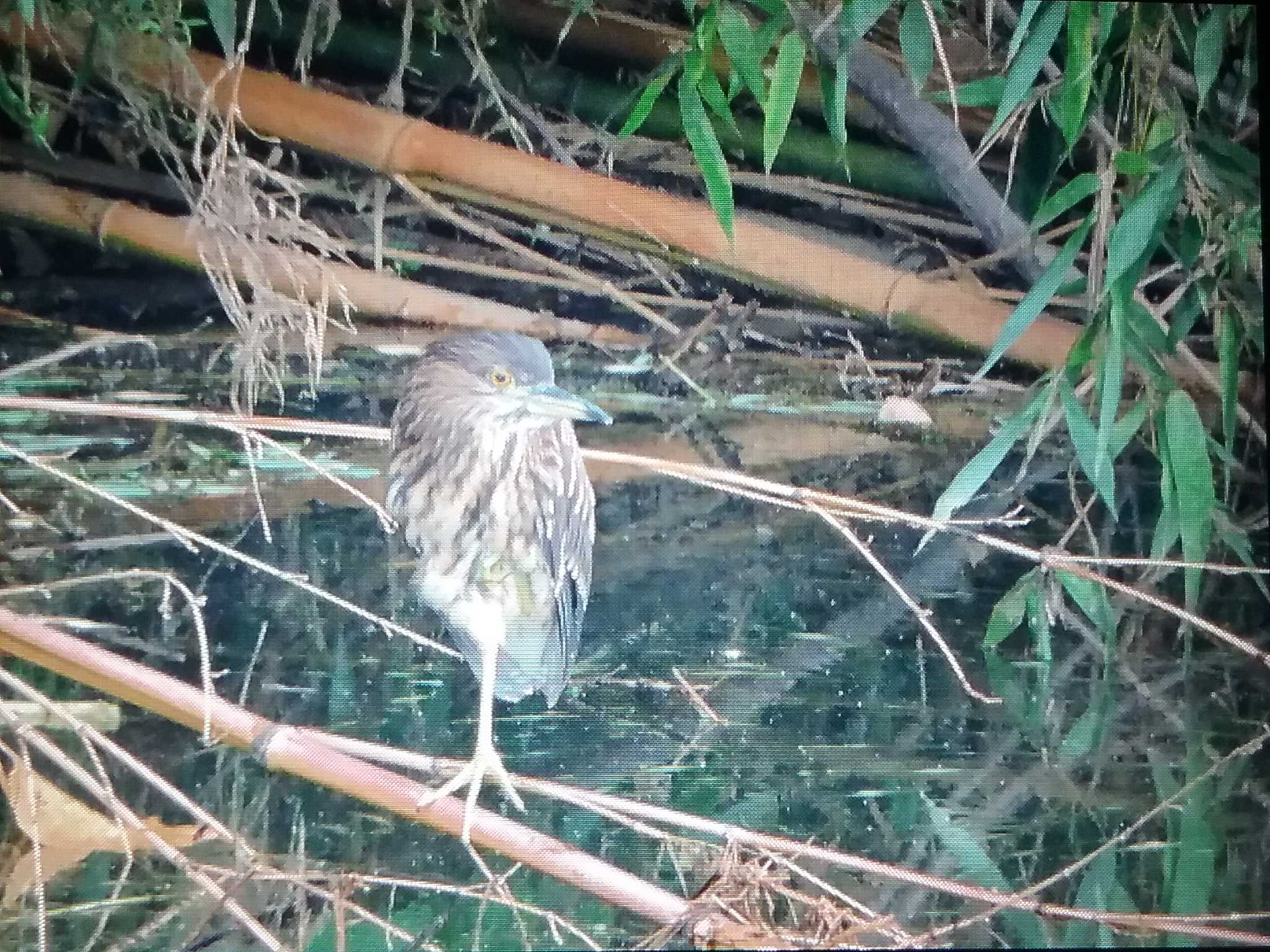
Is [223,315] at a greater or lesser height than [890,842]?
greater

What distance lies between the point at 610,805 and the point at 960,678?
376mm

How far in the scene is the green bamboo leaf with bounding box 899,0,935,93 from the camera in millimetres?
1345

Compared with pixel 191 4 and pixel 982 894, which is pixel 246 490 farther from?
pixel 982 894

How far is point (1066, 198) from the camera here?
4.45 feet

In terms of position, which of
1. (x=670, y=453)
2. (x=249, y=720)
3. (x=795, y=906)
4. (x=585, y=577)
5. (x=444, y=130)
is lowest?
(x=795, y=906)

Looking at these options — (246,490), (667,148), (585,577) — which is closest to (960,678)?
(585,577)

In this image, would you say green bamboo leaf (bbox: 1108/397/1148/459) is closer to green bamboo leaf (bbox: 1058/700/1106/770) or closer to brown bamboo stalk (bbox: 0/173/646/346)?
green bamboo leaf (bbox: 1058/700/1106/770)

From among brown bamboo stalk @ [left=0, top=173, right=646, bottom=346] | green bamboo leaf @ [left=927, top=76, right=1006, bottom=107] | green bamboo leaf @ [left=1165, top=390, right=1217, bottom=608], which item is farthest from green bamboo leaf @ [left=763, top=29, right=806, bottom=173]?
green bamboo leaf @ [left=1165, top=390, right=1217, bottom=608]

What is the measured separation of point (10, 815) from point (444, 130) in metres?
0.81

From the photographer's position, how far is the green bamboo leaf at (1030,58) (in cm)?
133

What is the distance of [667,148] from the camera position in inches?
53.4

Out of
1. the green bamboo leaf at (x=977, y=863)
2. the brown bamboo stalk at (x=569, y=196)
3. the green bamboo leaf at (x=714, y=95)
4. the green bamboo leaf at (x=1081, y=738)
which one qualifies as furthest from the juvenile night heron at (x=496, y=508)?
the green bamboo leaf at (x=1081, y=738)

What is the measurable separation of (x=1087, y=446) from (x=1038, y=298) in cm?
16

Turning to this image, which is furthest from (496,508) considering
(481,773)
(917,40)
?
(917,40)
